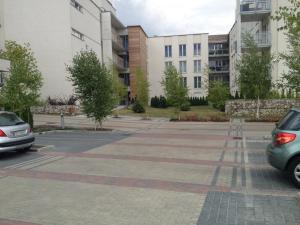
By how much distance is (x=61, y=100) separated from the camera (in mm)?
32938

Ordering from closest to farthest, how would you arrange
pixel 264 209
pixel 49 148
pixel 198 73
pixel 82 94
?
pixel 264 209 < pixel 49 148 < pixel 82 94 < pixel 198 73

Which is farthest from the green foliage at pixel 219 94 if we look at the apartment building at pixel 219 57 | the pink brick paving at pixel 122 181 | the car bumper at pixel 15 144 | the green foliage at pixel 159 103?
the apartment building at pixel 219 57

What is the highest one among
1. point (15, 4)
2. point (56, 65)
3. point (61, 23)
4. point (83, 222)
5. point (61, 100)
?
point (15, 4)

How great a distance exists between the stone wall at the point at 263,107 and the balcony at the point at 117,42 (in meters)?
26.6

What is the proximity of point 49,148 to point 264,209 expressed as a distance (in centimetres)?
898

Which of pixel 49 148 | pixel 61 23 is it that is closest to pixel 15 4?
pixel 61 23

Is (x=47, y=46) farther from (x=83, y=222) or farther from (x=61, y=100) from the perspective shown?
(x=83, y=222)

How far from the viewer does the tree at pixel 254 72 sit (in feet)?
81.1

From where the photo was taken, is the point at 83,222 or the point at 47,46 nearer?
the point at 83,222

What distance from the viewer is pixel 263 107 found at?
2647cm

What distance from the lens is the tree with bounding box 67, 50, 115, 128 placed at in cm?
1870

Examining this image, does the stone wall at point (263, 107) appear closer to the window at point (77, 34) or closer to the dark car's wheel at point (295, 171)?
the window at point (77, 34)

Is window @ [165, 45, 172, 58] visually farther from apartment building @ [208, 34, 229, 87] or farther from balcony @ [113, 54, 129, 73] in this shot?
balcony @ [113, 54, 129, 73]

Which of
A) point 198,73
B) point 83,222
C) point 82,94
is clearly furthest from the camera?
point 198,73
